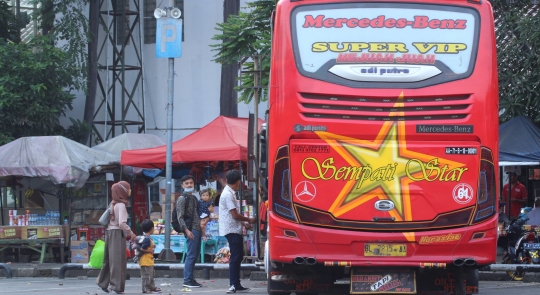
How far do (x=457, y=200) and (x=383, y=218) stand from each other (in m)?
0.79

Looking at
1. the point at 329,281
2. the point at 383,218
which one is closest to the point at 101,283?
the point at 329,281

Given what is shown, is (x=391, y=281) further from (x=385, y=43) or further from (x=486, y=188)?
(x=385, y=43)

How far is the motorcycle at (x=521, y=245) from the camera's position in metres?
14.3

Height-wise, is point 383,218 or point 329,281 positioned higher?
point 383,218

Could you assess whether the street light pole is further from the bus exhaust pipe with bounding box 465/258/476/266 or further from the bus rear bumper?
the bus exhaust pipe with bounding box 465/258/476/266

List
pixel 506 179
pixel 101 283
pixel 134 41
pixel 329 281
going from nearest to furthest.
Answer: pixel 329 281, pixel 101 283, pixel 506 179, pixel 134 41

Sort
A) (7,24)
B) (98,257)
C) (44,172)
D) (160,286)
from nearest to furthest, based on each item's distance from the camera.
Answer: (98,257) → (160,286) → (44,172) → (7,24)

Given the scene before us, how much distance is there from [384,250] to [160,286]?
6262mm

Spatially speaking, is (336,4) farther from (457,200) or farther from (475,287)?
(475,287)

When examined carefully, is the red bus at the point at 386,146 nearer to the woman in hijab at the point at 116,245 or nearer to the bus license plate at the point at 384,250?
the bus license plate at the point at 384,250

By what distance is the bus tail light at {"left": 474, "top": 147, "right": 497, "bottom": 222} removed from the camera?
8812 mm

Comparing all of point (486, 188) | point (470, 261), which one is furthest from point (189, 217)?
point (486, 188)

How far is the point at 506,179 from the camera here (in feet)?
69.3

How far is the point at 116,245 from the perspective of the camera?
12047 mm
